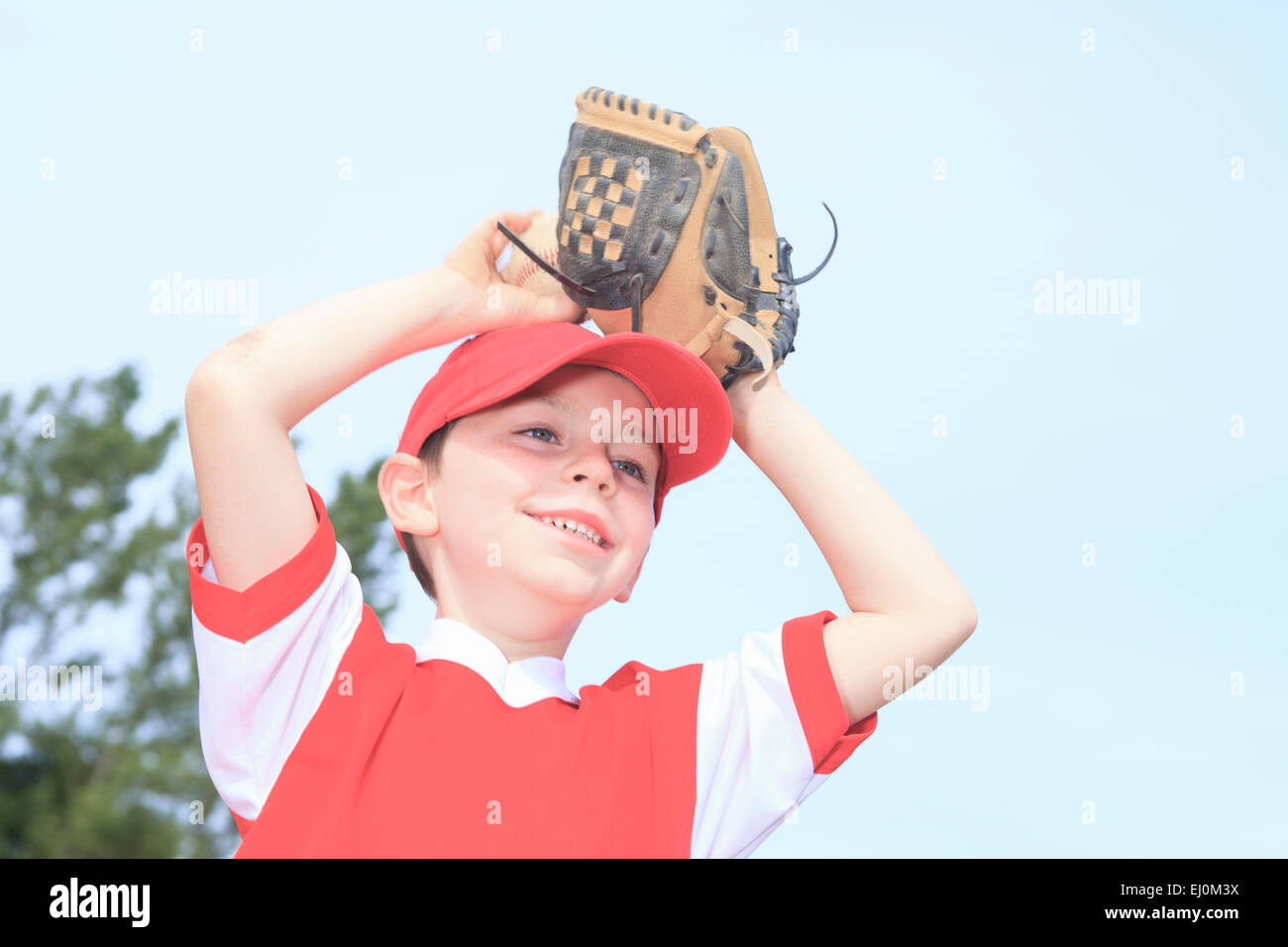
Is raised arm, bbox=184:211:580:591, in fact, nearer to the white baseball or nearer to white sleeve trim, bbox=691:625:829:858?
the white baseball

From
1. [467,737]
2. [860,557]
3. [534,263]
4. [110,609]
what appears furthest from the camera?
[110,609]

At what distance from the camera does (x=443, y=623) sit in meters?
2.19

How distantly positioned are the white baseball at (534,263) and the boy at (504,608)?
2 centimetres

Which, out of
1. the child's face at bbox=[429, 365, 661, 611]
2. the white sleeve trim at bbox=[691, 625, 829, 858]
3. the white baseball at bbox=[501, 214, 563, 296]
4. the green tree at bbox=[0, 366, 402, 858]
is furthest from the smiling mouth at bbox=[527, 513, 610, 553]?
the green tree at bbox=[0, 366, 402, 858]

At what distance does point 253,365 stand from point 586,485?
0.54m

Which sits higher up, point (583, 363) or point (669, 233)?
point (669, 233)

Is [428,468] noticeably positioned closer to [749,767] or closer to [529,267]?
[529,267]

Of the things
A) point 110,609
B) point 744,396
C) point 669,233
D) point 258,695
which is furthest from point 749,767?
point 110,609

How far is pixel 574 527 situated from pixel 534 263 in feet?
1.62

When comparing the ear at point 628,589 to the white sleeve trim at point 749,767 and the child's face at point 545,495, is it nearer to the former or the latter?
the child's face at point 545,495

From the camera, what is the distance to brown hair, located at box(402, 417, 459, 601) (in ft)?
7.33

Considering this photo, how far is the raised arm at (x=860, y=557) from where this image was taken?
216cm

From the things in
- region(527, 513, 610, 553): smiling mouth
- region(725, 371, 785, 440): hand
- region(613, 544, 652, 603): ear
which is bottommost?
region(613, 544, 652, 603): ear

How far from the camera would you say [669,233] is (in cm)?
219
